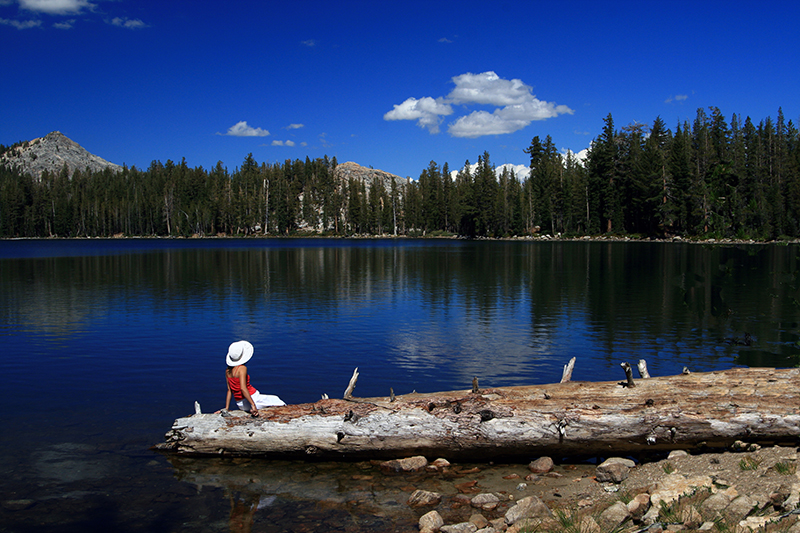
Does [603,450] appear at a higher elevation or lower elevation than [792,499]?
lower

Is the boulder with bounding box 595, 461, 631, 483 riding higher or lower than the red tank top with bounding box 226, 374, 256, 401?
lower

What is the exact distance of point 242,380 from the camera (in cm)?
1120

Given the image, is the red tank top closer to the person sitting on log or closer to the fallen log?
the person sitting on log

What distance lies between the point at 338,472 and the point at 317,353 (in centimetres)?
1081

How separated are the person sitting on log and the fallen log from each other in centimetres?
34

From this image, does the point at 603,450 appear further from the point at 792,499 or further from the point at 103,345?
the point at 103,345

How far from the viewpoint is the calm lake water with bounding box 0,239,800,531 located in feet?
32.1

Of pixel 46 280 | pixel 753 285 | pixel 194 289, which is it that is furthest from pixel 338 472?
pixel 46 280

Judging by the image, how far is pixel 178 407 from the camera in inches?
591

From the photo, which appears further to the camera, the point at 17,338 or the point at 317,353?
the point at 17,338

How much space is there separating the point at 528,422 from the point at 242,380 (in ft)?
18.5

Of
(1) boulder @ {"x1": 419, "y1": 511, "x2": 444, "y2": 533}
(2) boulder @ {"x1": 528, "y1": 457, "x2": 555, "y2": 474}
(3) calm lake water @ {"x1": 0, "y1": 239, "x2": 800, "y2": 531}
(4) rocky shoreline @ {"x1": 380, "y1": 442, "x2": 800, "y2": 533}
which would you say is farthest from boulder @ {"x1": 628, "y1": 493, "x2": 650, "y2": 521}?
(3) calm lake water @ {"x1": 0, "y1": 239, "x2": 800, "y2": 531}

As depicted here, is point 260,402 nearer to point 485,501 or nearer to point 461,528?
point 485,501

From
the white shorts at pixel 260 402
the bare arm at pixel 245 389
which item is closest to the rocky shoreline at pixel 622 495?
the white shorts at pixel 260 402
